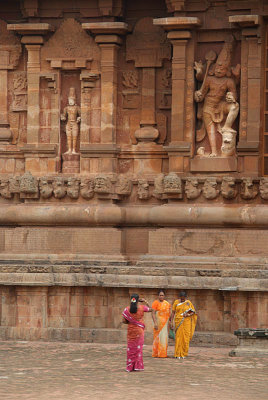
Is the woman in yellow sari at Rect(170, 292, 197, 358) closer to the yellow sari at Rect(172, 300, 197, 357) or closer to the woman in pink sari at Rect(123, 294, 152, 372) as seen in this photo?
the yellow sari at Rect(172, 300, 197, 357)

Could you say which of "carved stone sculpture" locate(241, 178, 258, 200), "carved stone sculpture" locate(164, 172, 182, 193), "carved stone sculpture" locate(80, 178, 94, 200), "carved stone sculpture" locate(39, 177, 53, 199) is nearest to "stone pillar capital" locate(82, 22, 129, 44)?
"carved stone sculpture" locate(80, 178, 94, 200)

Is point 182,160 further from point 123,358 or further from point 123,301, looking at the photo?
point 123,358

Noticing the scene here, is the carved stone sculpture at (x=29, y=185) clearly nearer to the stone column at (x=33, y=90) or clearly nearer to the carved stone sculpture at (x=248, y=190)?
the stone column at (x=33, y=90)

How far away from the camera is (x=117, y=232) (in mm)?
29297

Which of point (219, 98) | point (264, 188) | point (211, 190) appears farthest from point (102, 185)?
point (264, 188)

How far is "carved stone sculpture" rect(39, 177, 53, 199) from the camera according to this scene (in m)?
29.8

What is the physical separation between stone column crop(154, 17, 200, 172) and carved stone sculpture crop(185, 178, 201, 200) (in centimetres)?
38

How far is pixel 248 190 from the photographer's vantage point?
1118 inches

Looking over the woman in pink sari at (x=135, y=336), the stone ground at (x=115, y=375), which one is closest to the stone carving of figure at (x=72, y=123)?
the stone ground at (x=115, y=375)

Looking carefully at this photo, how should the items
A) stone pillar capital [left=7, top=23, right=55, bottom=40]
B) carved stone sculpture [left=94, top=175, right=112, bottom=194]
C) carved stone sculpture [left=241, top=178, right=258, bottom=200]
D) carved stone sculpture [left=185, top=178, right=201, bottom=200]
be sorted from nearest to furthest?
carved stone sculpture [left=241, top=178, right=258, bottom=200] → carved stone sculpture [left=185, top=178, right=201, bottom=200] → carved stone sculpture [left=94, top=175, right=112, bottom=194] → stone pillar capital [left=7, top=23, right=55, bottom=40]

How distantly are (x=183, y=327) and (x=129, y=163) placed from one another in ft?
18.7

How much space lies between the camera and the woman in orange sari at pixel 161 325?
83.8ft

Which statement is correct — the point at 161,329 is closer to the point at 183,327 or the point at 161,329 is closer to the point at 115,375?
the point at 183,327

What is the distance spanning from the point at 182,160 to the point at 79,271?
3391 mm
